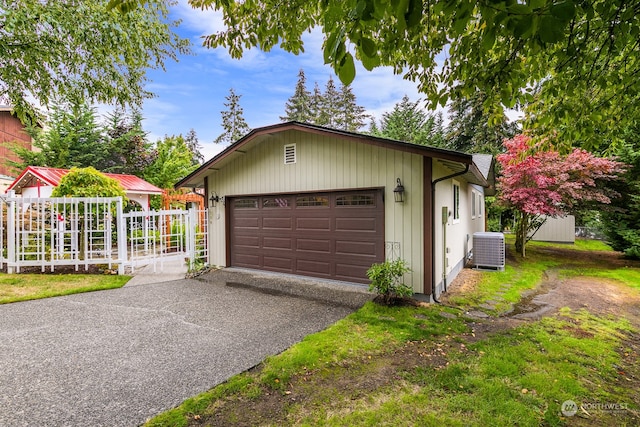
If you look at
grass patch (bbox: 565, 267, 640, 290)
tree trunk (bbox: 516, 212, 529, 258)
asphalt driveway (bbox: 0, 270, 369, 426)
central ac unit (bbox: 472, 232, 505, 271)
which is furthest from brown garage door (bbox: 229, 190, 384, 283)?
tree trunk (bbox: 516, 212, 529, 258)

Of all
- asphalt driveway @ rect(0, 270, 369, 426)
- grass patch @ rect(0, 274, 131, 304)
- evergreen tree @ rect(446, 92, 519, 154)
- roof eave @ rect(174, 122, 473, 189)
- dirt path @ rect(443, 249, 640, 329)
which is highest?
evergreen tree @ rect(446, 92, 519, 154)

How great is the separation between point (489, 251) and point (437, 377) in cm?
714

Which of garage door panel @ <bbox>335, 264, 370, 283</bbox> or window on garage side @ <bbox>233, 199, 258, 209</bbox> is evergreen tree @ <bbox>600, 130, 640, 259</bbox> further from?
window on garage side @ <bbox>233, 199, 258, 209</bbox>

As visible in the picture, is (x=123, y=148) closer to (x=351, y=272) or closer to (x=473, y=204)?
(x=351, y=272)

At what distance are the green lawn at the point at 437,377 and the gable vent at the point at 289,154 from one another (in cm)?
405

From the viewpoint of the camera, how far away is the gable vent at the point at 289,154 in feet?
24.1

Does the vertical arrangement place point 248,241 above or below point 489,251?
above

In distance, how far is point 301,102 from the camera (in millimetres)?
29891

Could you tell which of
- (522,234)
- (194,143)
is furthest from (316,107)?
(522,234)

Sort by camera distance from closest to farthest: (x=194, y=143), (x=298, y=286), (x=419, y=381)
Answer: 1. (x=419, y=381)
2. (x=298, y=286)
3. (x=194, y=143)

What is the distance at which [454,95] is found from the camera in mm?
3559

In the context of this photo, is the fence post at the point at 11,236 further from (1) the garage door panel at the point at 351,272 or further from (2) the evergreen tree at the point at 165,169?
(2) the evergreen tree at the point at 165,169

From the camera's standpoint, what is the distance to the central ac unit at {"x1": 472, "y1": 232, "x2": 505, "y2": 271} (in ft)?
29.5

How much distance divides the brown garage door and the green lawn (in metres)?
1.83
